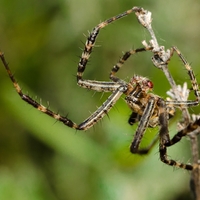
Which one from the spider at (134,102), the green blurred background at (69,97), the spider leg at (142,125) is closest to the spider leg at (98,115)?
the spider at (134,102)

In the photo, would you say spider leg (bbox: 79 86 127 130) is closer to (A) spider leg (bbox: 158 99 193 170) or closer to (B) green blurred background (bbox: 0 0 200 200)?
(A) spider leg (bbox: 158 99 193 170)

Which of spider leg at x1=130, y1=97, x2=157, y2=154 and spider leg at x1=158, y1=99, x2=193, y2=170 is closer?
spider leg at x1=158, y1=99, x2=193, y2=170

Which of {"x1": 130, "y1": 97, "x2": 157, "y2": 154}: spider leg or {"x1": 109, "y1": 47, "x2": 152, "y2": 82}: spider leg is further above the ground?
{"x1": 109, "y1": 47, "x2": 152, "y2": 82}: spider leg

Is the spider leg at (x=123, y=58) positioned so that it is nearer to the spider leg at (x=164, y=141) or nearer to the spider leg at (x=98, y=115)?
the spider leg at (x=98, y=115)

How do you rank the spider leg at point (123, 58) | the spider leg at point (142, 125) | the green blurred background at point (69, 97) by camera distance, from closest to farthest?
the spider leg at point (123, 58) < the spider leg at point (142, 125) < the green blurred background at point (69, 97)

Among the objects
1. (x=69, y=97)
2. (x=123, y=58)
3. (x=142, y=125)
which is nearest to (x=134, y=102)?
(x=142, y=125)

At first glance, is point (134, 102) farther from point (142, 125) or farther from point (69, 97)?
point (69, 97)

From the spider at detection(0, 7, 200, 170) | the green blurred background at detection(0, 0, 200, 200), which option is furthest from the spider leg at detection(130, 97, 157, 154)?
the green blurred background at detection(0, 0, 200, 200)

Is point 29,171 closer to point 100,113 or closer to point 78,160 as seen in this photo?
point 78,160

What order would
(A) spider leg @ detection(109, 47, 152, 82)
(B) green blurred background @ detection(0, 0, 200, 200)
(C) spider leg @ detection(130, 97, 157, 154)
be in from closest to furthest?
(A) spider leg @ detection(109, 47, 152, 82) → (C) spider leg @ detection(130, 97, 157, 154) → (B) green blurred background @ detection(0, 0, 200, 200)
